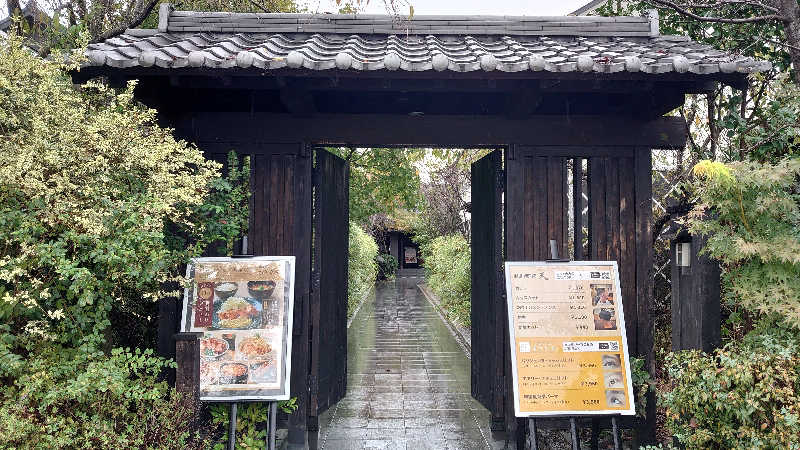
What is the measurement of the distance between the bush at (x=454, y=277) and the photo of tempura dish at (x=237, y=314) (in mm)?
5886

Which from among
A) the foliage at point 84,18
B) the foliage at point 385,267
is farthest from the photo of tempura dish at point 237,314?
the foliage at point 385,267

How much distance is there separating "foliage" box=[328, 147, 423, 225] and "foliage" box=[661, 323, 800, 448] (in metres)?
8.16

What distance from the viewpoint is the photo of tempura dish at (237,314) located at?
422 cm

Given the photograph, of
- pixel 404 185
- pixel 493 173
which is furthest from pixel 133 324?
pixel 404 185

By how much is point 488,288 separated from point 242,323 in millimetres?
2643

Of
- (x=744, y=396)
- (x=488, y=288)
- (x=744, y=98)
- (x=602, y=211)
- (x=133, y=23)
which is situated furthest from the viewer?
(x=133, y=23)

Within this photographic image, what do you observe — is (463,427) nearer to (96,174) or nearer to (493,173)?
(493,173)

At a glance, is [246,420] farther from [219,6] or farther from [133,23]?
[219,6]

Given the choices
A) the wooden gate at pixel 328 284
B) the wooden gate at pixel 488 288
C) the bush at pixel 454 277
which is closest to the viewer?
the wooden gate at pixel 328 284

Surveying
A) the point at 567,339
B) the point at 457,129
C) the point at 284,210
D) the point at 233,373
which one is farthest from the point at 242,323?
the point at 567,339

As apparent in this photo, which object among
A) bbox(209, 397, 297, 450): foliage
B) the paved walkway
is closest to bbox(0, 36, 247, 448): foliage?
bbox(209, 397, 297, 450): foliage

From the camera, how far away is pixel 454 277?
1299 cm

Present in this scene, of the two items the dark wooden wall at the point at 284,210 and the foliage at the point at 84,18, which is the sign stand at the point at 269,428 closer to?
the dark wooden wall at the point at 284,210

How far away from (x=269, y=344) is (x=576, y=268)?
2669 millimetres
